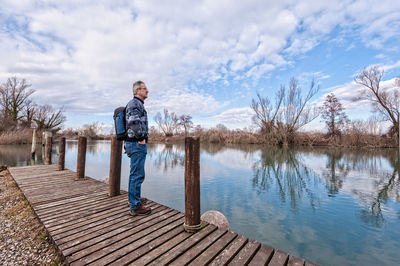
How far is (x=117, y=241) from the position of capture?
239cm

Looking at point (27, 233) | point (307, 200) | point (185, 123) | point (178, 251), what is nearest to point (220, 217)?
point (178, 251)

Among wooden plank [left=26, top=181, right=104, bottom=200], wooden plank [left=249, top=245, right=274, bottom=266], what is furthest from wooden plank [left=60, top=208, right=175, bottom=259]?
wooden plank [left=26, top=181, right=104, bottom=200]

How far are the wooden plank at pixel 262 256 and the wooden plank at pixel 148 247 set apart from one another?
1.05 m

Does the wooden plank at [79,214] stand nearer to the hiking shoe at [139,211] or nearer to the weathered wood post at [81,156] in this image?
the hiking shoe at [139,211]

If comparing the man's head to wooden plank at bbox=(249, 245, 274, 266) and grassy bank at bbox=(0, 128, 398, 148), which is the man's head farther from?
grassy bank at bbox=(0, 128, 398, 148)

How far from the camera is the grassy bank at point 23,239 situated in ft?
8.04

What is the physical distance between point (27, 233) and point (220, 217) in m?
3.20

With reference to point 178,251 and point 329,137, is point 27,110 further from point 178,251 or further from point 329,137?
point 329,137

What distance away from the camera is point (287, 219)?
4.55 m

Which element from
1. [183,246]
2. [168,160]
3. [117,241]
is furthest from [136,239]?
[168,160]

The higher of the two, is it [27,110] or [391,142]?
[27,110]

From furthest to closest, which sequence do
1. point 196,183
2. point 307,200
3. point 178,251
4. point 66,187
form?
point 307,200
point 66,187
point 196,183
point 178,251

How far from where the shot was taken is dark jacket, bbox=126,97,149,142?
286 centimetres

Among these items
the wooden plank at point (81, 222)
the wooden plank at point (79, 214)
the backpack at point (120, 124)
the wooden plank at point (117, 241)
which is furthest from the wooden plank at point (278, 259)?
the wooden plank at point (79, 214)
